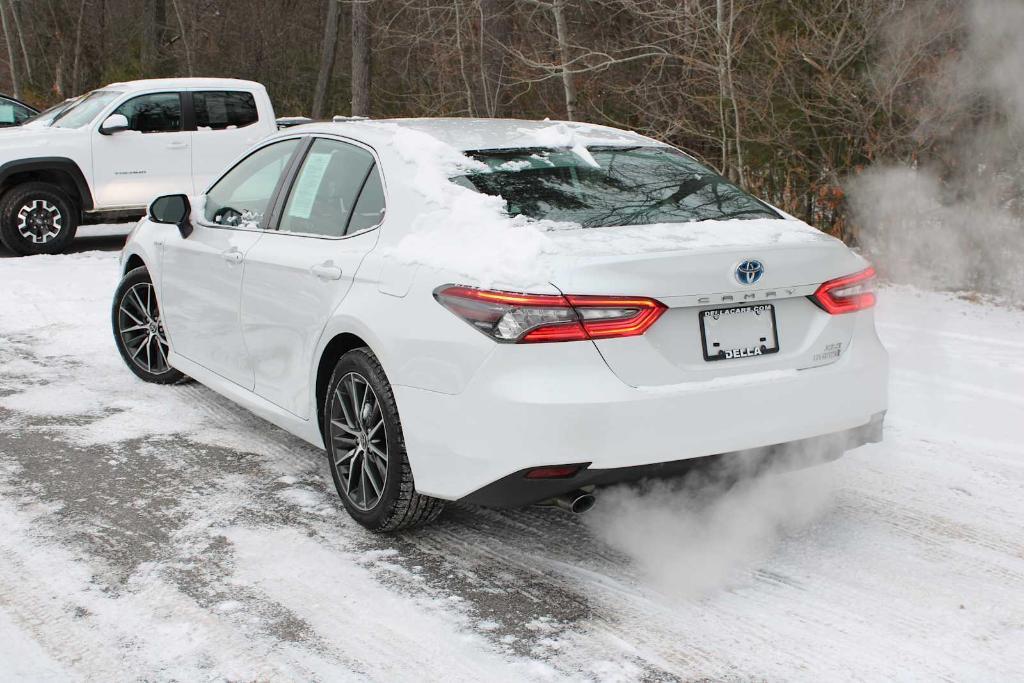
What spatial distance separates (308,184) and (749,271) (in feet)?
6.88

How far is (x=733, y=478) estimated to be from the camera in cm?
387

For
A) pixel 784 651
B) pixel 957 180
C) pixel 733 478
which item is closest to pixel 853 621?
pixel 784 651

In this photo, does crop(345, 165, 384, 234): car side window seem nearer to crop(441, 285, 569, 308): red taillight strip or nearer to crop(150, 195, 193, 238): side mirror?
crop(441, 285, 569, 308): red taillight strip

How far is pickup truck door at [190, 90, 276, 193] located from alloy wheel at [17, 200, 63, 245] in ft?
5.19

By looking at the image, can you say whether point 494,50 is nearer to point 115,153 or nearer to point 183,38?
point 115,153

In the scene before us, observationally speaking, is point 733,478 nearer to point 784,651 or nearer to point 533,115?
point 784,651

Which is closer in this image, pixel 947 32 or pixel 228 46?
pixel 947 32

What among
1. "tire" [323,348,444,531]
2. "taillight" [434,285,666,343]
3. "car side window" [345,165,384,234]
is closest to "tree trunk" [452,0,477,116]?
"car side window" [345,165,384,234]

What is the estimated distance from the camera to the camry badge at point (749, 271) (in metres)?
3.66

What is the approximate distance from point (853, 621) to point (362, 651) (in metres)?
1.54

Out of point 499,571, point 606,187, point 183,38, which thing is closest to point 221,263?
point 606,187

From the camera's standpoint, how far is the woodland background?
9.38 meters

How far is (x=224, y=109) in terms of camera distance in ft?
43.2

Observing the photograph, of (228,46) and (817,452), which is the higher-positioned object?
(228,46)
